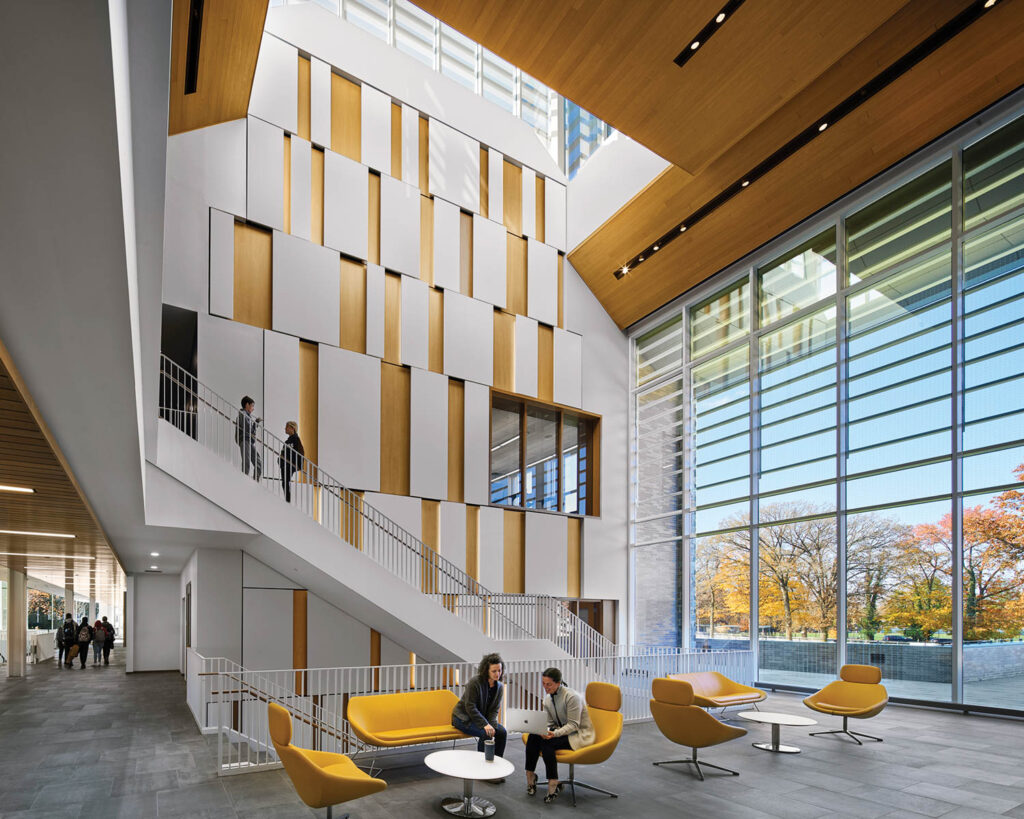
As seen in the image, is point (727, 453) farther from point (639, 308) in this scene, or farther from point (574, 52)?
point (574, 52)

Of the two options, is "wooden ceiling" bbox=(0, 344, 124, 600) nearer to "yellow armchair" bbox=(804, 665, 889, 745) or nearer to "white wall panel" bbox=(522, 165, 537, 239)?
"yellow armchair" bbox=(804, 665, 889, 745)

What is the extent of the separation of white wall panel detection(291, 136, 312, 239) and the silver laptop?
38.8 feet

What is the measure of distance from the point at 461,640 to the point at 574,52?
11025mm

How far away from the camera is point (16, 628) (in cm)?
2070

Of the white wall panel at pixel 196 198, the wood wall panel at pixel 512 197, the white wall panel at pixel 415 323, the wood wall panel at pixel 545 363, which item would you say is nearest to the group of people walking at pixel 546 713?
the white wall panel at pixel 196 198

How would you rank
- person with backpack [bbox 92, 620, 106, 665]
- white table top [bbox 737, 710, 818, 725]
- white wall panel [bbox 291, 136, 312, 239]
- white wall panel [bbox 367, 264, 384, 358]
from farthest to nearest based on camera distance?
person with backpack [bbox 92, 620, 106, 665], white wall panel [bbox 367, 264, 384, 358], white wall panel [bbox 291, 136, 312, 239], white table top [bbox 737, 710, 818, 725]

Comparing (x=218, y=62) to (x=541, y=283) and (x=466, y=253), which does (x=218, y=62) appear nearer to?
(x=466, y=253)

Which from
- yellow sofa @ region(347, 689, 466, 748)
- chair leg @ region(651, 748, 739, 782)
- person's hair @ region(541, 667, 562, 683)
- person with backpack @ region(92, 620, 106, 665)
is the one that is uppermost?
person's hair @ region(541, 667, 562, 683)

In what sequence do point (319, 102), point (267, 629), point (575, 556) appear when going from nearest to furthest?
point (267, 629) → point (319, 102) → point (575, 556)

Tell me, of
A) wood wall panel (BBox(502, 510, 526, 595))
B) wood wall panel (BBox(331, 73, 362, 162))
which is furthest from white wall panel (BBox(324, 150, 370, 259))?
wood wall panel (BBox(502, 510, 526, 595))

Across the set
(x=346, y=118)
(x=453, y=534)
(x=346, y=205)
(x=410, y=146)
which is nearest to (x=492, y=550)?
(x=453, y=534)

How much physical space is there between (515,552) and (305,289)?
26.9 feet

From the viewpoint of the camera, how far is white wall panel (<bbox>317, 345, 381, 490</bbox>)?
50.8ft

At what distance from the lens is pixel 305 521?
11.5 metres
